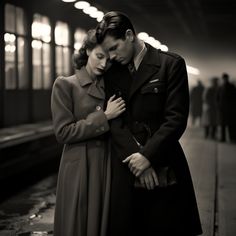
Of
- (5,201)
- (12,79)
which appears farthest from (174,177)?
(12,79)

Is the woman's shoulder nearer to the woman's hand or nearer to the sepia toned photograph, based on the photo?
the sepia toned photograph

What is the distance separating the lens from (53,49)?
16000 millimetres

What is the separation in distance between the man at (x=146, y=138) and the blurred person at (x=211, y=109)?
1385 cm

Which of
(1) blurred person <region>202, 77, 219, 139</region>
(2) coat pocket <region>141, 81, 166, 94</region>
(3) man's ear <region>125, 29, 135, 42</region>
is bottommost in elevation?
(1) blurred person <region>202, 77, 219, 139</region>

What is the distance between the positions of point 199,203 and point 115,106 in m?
4.53

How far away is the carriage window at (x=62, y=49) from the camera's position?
54.2 feet

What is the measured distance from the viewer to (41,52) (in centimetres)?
1484

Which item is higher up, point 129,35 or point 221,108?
point 129,35

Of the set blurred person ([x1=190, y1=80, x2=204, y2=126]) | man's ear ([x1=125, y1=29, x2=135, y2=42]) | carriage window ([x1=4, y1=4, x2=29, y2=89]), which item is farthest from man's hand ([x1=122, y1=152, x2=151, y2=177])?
blurred person ([x1=190, y1=80, x2=204, y2=126])

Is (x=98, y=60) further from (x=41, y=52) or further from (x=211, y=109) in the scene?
(x=211, y=109)

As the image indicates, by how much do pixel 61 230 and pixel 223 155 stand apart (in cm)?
996

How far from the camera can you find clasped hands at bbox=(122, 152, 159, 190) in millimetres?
3088

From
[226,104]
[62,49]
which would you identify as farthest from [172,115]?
[62,49]

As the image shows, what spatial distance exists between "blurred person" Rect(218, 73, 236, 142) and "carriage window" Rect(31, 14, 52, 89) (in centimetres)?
479
